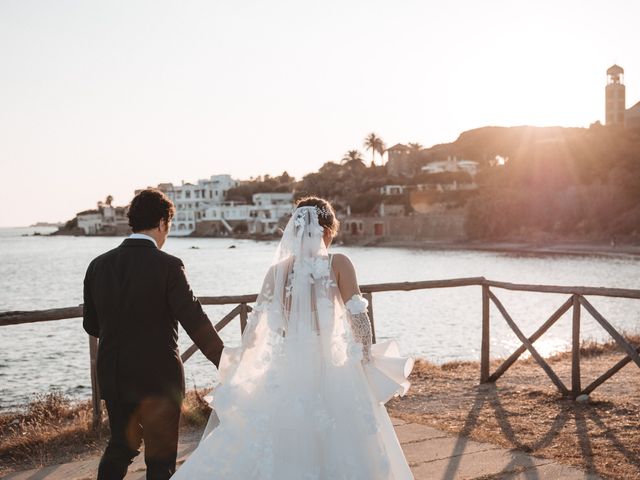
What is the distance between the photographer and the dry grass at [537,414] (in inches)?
210

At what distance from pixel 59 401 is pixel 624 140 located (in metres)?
96.9

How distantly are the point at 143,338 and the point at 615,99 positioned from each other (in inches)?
4637

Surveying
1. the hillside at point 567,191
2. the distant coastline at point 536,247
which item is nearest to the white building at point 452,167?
the hillside at point 567,191

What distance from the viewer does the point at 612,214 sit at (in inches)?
3076

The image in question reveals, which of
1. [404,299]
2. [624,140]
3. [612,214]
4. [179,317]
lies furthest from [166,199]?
[624,140]

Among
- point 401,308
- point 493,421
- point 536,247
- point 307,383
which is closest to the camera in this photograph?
point 307,383

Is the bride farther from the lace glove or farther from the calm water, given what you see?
the calm water

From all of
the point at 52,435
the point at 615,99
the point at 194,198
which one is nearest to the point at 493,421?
the point at 52,435

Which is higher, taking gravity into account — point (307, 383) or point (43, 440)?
point (307, 383)

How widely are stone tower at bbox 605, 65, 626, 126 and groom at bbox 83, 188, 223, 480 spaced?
11575 centimetres

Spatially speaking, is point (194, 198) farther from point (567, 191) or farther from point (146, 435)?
point (146, 435)

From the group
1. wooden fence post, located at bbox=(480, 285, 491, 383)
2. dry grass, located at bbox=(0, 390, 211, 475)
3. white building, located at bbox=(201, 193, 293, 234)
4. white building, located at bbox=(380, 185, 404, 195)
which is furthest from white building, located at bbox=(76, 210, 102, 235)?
wooden fence post, located at bbox=(480, 285, 491, 383)

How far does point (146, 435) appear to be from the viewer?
358 centimetres

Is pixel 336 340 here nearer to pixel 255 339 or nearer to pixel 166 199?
pixel 255 339
